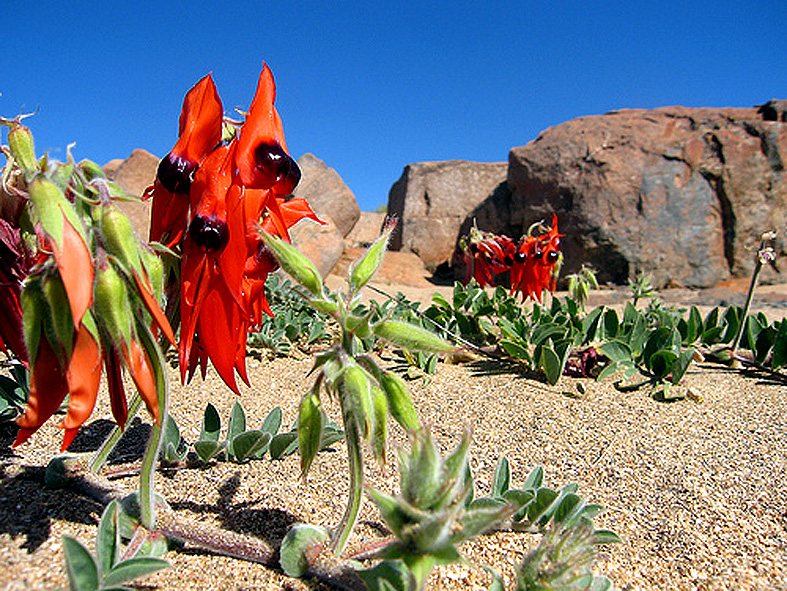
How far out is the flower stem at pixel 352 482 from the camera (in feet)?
2.39

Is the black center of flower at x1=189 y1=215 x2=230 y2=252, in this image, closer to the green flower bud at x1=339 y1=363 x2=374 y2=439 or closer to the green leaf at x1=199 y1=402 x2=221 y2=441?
the green flower bud at x1=339 y1=363 x2=374 y2=439

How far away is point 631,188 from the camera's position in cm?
650

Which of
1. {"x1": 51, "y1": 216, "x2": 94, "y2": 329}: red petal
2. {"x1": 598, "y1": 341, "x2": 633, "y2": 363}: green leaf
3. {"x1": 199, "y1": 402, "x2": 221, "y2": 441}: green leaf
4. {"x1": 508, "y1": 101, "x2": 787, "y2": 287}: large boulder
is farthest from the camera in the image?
{"x1": 508, "y1": 101, "x2": 787, "y2": 287}: large boulder

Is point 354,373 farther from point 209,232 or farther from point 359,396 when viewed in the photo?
point 209,232

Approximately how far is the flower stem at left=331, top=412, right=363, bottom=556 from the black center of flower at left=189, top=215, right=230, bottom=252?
0.96 feet

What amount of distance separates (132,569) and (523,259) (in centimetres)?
279

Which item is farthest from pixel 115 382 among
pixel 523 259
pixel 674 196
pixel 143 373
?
pixel 674 196

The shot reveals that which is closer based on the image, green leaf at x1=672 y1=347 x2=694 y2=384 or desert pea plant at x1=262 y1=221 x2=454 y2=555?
desert pea plant at x1=262 y1=221 x2=454 y2=555

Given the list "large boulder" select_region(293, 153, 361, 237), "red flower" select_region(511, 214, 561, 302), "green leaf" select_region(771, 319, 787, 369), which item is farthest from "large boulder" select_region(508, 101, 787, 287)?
"green leaf" select_region(771, 319, 787, 369)

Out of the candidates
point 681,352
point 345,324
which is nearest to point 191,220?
point 345,324

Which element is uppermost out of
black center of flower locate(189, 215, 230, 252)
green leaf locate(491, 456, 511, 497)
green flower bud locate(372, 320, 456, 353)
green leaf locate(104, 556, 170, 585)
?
black center of flower locate(189, 215, 230, 252)

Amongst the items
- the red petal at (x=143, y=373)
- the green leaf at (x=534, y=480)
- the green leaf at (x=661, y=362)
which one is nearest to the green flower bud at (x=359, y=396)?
the red petal at (x=143, y=373)

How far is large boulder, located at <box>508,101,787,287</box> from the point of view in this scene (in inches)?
249

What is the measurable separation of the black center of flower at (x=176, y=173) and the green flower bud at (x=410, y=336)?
36cm
